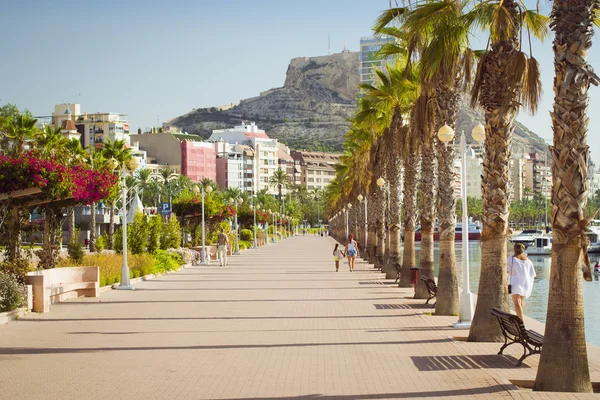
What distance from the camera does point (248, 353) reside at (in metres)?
13.3

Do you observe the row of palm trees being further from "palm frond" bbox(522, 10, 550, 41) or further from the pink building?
the pink building

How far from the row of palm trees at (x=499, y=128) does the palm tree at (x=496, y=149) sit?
0.02 m

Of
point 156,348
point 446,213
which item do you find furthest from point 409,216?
point 156,348

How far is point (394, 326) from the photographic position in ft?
55.7

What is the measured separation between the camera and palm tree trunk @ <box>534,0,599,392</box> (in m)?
9.91

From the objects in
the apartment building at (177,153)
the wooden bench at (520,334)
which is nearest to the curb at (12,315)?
the wooden bench at (520,334)

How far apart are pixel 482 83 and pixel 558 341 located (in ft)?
18.6

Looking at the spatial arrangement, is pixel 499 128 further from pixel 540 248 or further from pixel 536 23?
pixel 540 248

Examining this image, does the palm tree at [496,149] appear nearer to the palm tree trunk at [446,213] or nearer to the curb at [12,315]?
the palm tree trunk at [446,213]

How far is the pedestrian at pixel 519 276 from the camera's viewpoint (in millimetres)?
15508

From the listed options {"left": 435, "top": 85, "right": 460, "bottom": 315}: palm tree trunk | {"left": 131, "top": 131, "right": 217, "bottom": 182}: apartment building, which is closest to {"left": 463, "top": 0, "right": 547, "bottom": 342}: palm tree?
{"left": 435, "top": 85, "right": 460, "bottom": 315}: palm tree trunk

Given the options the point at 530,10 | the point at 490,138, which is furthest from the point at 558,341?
the point at 530,10

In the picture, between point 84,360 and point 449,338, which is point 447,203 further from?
point 84,360

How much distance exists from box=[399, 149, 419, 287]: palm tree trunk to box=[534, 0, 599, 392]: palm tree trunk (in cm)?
1690
